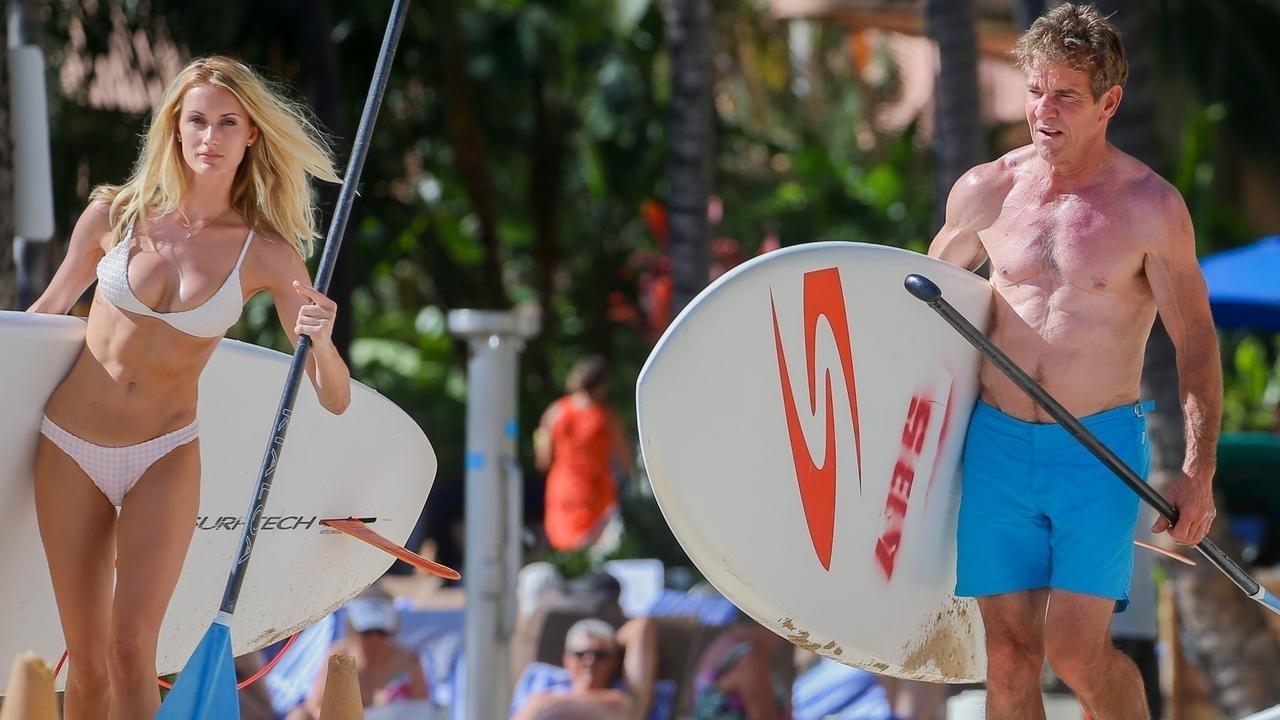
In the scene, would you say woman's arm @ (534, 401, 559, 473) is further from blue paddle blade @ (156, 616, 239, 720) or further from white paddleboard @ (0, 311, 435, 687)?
blue paddle blade @ (156, 616, 239, 720)

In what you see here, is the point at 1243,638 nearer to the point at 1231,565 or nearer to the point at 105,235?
the point at 1231,565

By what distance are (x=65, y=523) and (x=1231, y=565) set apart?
279 centimetres

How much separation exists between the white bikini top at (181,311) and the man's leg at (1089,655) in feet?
6.69

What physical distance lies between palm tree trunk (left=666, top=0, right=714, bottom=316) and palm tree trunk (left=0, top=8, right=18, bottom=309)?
4273 mm

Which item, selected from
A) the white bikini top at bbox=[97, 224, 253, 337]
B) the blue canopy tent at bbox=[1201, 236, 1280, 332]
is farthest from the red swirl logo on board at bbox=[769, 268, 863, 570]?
the blue canopy tent at bbox=[1201, 236, 1280, 332]

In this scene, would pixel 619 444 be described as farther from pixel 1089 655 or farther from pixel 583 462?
pixel 1089 655

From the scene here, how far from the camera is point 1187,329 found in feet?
12.5

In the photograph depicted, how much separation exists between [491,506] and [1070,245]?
10.4ft

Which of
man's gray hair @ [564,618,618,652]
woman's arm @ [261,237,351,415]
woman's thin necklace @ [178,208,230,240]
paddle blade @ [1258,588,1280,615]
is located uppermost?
woman's thin necklace @ [178,208,230,240]

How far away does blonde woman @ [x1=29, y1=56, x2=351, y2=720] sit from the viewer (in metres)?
3.68

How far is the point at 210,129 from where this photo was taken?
378 centimetres

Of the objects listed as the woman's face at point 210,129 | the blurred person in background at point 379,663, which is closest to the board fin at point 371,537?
the woman's face at point 210,129

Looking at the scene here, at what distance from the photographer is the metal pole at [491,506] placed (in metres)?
6.33

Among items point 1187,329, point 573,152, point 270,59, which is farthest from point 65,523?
point 573,152
